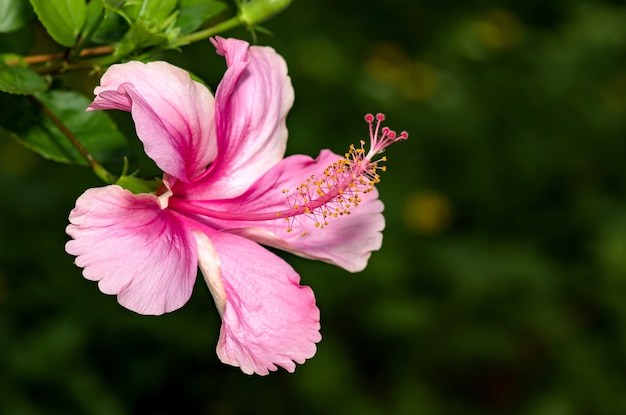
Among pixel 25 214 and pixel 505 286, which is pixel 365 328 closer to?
pixel 505 286


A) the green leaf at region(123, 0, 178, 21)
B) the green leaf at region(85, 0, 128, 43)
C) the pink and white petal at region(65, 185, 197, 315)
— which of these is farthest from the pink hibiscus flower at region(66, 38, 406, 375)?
the green leaf at region(85, 0, 128, 43)

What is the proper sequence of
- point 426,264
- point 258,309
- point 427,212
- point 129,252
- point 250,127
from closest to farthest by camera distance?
point 129,252 → point 258,309 → point 250,127 → point 426,264 → point 427,212

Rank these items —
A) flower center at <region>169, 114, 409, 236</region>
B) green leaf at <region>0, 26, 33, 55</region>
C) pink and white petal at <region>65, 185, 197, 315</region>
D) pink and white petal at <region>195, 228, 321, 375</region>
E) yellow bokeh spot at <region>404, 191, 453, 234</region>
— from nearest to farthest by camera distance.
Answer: pink and white petal at <region>65, 185, 197, 315</region>, pink and white petal at <region>195, 228, 321, 375</region>, flower center at <region>169, 114, 409, 236</region>, green leaf at <region>0, 26, 33, 55</region>, yellow bokeh spot at <region>404, 191, 453, 234</region>

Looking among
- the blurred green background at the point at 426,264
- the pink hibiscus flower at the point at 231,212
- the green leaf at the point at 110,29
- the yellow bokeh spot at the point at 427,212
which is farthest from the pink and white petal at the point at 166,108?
the yellow bokeh spot at the point at 427,212

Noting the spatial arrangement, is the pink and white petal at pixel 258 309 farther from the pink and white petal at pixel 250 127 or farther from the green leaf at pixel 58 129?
the green leaf at pixel 58 129

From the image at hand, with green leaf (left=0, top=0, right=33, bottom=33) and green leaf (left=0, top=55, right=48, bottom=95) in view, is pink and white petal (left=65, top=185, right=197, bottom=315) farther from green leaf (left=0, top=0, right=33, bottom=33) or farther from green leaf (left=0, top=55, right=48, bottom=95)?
green leaf (left=0, top=0, right=33, bottom=33)

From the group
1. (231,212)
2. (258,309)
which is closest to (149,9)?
(231,212)

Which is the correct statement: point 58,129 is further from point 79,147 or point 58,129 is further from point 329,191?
point 329,191

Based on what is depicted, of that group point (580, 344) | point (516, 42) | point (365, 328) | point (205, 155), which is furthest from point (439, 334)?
point (205, 155)
